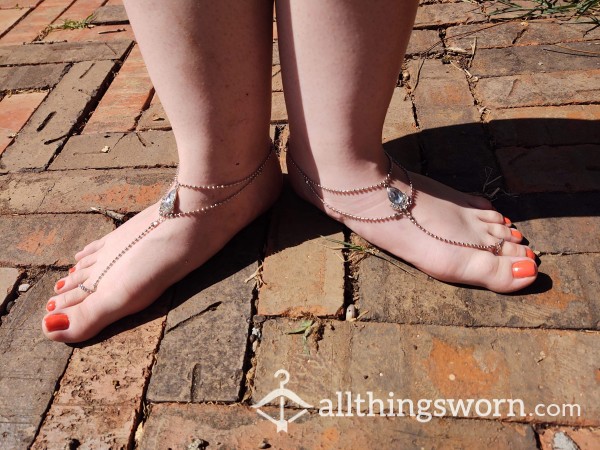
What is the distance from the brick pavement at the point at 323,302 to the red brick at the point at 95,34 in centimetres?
61

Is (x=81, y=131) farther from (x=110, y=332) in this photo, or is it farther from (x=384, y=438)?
(x=384, y=438)

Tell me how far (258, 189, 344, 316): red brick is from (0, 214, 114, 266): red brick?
472 millimetres

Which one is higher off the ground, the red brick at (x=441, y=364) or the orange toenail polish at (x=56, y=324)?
the orange toenail polish at (x=56, y=324)

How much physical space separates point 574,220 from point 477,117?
499mm

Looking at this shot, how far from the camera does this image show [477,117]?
5.40 feet

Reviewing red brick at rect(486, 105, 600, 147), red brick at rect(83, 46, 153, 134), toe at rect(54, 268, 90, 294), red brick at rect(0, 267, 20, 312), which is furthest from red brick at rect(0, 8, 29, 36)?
red brick at rect(486, 105, 600, 147)

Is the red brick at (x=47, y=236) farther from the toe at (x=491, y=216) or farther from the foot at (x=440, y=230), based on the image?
the toe at (x=491, y=216)

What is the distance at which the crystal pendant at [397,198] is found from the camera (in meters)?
1.21

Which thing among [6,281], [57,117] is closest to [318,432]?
[6,281]

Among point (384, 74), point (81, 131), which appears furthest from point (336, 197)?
point (81, 131)

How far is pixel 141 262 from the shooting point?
3.87 ft

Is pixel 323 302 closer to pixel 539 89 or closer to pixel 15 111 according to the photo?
pixel 539 89

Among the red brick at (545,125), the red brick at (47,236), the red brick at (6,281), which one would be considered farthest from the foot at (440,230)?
the red brick at (6,281)

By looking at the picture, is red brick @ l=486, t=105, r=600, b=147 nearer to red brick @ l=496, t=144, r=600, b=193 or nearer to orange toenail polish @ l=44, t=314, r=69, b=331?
red brick @ l=496, t=144, r=600, b=193
